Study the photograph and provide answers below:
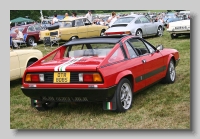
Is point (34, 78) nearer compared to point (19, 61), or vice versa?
point (34, 78)

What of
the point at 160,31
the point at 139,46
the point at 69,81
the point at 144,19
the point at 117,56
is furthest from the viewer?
the point at 160,31

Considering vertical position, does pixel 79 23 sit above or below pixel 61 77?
above

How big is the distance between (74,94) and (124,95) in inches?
34.2

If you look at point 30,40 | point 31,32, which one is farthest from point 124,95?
point 31,32

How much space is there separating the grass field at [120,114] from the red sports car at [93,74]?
8.3 inches

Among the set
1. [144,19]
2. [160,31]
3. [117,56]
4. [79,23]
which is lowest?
[117,56]

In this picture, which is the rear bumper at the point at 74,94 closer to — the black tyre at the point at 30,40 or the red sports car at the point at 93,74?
the red sports car at the point at 93,74

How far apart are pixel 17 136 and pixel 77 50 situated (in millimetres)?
1848

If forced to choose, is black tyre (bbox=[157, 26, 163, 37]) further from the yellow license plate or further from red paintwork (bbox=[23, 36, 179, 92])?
the yellow license plate

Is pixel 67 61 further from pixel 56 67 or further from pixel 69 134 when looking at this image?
pixel 69 134

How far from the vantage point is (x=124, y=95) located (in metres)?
5.25

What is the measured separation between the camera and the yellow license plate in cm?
486

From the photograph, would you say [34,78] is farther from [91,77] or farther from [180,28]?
[180,28]

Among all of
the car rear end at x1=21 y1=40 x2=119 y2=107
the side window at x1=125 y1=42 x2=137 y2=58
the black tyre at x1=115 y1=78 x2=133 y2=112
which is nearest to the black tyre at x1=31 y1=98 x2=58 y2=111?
the car rear end at x1=21 y1=40 x2=119 y2=107
